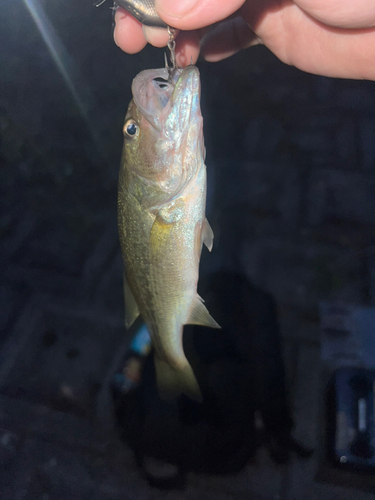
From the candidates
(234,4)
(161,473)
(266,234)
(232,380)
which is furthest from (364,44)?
(161,473)

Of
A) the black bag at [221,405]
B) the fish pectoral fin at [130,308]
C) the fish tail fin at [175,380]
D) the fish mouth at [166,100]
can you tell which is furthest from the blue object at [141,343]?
the fish mouth at [166,100]

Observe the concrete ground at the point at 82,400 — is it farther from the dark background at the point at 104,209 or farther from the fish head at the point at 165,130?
the fish head at the point at 165,130

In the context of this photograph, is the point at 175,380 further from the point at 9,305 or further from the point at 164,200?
the point at 9,305

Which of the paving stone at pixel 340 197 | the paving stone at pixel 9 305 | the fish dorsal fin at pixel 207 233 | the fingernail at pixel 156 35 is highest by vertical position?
the fingernail at pixel 156 35

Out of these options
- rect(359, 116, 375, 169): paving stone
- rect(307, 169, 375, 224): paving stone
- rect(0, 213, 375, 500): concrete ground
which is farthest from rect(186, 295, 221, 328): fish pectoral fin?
rect(359, 116, 375, 169): paving stone

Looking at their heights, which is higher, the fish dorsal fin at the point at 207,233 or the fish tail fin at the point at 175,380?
the fish dorsal fin at the point at 207,233

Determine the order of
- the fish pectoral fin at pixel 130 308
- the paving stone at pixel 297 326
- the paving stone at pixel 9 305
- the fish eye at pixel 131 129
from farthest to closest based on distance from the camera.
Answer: the paving stone at pixel 9 305, the paving stone at pixel 297 326, the fish pectoral fin at pixel 130 308, the fish eye at pixel 131 129

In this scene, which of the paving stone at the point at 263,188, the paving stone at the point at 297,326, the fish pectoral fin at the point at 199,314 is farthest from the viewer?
the paving stone at the point at 263,188

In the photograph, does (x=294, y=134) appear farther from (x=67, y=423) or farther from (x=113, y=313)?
(x=67, y=423)
